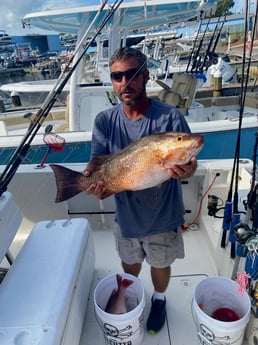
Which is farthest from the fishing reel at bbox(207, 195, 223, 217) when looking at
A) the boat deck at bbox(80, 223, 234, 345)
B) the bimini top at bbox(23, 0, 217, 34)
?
the bimini top at bbox(23, 0, 217, 34)

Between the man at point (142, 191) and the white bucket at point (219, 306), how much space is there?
280 millimetres

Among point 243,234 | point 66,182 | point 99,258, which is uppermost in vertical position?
point 66,182

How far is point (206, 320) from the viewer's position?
1485 mm

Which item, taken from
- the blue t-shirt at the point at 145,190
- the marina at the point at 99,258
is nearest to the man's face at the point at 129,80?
the blue t-shirt at the point at 145,190

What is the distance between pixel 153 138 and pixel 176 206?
0.60 m

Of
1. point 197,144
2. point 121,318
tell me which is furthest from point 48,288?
point 197,144

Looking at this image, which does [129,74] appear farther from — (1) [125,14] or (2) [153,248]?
(1) [125,14]

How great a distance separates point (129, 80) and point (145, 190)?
0.63 metres

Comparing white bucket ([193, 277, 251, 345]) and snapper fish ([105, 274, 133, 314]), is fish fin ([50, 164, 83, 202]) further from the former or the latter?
white bucket ([193, 277, 251, 345])

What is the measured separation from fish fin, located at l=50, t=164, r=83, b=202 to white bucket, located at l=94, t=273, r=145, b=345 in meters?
0.71

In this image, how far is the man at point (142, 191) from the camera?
147 centimetres

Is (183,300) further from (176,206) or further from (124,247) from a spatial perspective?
(176,206)

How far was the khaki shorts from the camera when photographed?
1777mm

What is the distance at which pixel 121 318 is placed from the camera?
154cm
